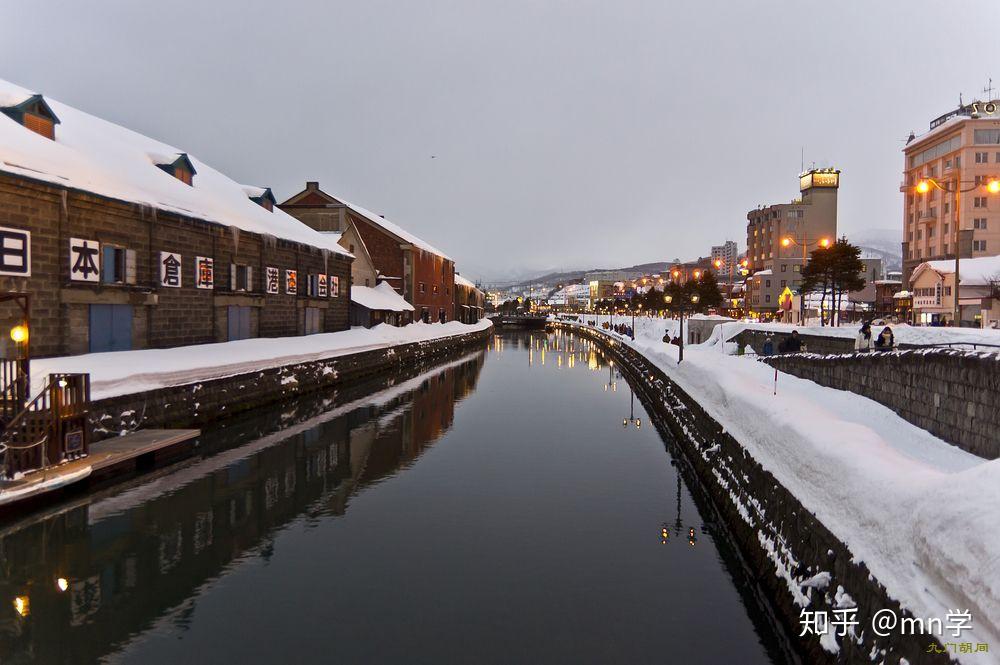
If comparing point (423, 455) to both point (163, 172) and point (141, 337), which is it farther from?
point (163, 172)

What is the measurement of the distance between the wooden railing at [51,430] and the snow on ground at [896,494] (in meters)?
15.2

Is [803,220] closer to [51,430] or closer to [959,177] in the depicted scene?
[959,177]

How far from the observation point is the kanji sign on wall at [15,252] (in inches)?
760

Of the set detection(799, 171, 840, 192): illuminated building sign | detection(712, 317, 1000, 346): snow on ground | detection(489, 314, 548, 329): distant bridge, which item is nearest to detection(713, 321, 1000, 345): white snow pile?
detection(712, 317, 1000, 346): snow on ground

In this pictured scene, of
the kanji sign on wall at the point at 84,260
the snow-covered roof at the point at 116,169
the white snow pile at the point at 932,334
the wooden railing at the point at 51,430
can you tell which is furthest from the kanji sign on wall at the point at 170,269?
the white snow pile at the point at 932,334

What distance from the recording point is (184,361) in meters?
23.9

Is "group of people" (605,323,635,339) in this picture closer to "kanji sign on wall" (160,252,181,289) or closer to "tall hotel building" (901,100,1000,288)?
"tall hotel building" (901,100,1000,288)

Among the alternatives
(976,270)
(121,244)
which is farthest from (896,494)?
(976,270)

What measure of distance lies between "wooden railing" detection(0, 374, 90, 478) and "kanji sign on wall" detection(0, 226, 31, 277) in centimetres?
796

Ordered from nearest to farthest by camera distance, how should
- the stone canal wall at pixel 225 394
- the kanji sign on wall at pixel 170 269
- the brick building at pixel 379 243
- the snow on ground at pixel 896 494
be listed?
the snow on ground at pixel 896 494
the stone canal wall at pixel 225 394
the kanji sign on wall at pixel 170 269
the brick building at pixel 379 243

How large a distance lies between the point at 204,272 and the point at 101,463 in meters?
16.9

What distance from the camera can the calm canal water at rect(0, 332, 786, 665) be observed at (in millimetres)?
8516

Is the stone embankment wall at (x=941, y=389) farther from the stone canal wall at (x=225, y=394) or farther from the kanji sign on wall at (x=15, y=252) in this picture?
the kanji sign on wall at (x=15, y=252)

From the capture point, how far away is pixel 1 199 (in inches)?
761
